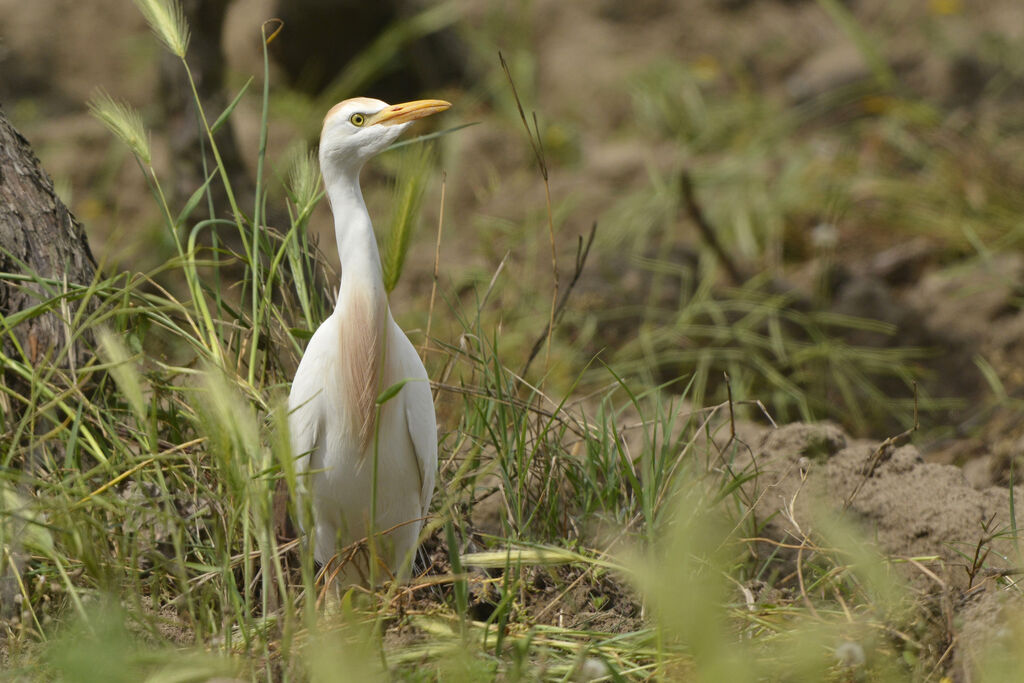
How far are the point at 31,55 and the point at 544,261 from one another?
3763 mm

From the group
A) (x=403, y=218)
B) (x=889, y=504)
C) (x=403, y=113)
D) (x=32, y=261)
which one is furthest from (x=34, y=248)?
(x=889, y=504)

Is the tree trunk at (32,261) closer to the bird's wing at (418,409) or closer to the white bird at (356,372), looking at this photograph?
the white bird at (356,372)

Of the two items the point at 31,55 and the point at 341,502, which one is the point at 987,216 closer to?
the point at 341,502

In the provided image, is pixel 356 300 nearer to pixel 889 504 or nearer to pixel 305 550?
pixel 305 550

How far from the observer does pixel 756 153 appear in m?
5.26

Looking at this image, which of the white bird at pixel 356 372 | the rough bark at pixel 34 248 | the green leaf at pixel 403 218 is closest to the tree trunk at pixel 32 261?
the rough bark at pixel 34 248

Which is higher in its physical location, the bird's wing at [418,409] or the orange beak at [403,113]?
the orange beak at [403,113]

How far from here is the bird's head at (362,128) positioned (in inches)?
72.3

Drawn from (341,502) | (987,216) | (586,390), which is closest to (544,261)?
(586,390)

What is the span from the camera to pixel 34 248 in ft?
6.89

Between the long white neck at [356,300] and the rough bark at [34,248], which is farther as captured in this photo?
the rough bark at [34,248]

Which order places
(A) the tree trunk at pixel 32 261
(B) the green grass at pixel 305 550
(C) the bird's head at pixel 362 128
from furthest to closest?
(A) the tree trunk at pixel 32 261 → (C) the bird's head at pixel 362 128 → (B) the green grass at pixel 305 550

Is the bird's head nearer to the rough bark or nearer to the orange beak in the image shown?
the orange beak

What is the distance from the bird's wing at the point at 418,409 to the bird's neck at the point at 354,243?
0.32ft
